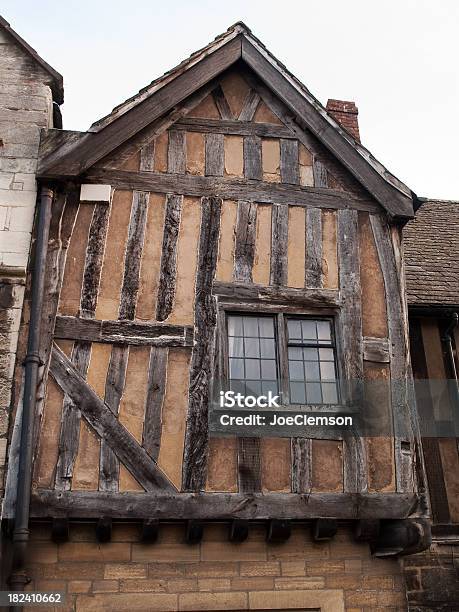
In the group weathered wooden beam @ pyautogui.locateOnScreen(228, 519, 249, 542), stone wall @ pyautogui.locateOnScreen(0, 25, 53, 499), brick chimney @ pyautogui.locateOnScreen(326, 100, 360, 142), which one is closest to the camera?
weathered wooden beam @ pyautogui.locateOnScreen(228, 519, 249, 542)

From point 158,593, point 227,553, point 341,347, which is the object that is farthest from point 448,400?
point 158,593

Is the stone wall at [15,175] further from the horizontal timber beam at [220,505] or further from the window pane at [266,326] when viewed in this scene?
the window pane at [266,326]

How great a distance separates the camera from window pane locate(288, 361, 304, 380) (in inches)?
261

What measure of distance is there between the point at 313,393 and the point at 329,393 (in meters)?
0.16

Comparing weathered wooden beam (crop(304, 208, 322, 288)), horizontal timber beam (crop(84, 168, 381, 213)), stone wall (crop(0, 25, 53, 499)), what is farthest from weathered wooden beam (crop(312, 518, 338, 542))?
horizontal timber beam (crop(84, 168, 381, 213))

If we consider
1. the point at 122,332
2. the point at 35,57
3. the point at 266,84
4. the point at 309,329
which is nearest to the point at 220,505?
the point at 122,332

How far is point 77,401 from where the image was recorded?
242 inches

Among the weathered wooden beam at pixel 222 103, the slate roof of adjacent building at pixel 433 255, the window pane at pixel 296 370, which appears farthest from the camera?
the slate roof of adjacent building at pixel 433 255

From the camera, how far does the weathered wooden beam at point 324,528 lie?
6.05 meters

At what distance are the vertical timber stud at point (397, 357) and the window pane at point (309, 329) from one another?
0.77m

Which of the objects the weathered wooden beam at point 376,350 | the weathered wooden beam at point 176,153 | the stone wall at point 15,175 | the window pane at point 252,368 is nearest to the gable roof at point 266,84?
the weathered wooden beam at point 176,153

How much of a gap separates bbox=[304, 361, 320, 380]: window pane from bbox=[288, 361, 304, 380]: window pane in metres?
0.05

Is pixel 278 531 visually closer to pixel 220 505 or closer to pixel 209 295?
pixel 220 505

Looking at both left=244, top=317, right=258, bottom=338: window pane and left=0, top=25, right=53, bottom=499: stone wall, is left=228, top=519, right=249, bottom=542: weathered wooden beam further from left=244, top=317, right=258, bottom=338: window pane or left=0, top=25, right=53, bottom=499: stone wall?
left=0, top=25, right=53, bottom=499: stone wall
